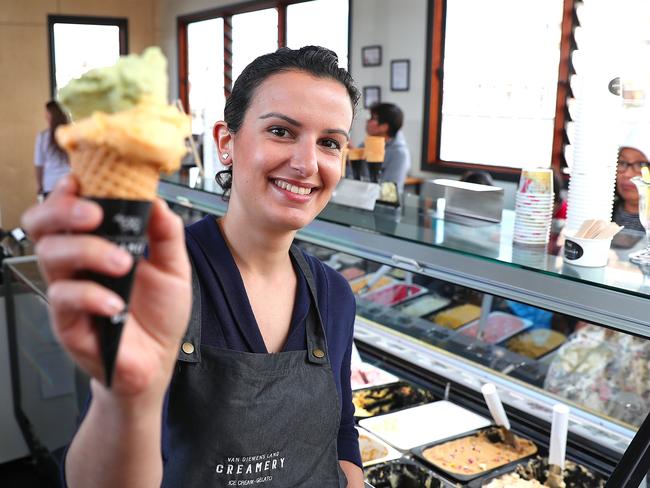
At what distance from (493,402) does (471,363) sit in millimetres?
375

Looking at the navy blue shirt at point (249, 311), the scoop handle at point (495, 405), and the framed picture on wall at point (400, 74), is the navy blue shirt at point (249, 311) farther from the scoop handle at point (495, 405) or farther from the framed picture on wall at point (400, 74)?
the framed picture on wall at point (400, 74)

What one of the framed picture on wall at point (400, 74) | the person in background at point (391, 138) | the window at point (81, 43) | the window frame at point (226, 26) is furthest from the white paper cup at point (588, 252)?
the window at point (81, 43)

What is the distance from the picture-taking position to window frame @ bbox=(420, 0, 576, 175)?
5695 mm

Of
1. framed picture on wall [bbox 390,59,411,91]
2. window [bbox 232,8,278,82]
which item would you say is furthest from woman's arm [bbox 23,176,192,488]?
window [bbox 232,8,278,82]

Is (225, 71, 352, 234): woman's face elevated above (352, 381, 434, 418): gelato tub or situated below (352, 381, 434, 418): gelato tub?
above

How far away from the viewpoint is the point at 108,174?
688mm

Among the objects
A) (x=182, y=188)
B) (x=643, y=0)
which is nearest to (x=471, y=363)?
(x=182, y=188)

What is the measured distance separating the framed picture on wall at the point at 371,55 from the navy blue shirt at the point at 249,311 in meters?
5.96

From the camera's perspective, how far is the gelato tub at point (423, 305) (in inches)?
117

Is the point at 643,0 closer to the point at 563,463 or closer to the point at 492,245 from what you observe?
the point at 492,245

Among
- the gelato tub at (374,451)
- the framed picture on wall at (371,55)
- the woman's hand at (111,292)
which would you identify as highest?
the framed picture on wall at (371,55)

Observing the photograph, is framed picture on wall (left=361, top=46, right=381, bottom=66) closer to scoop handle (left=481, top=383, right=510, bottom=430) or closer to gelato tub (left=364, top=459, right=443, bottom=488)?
scoop handle (left=481, top=383, right=510, bottom=430)

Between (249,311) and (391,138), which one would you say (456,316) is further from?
(391,138)

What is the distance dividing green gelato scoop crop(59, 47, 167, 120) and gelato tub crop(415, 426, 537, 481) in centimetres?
158
